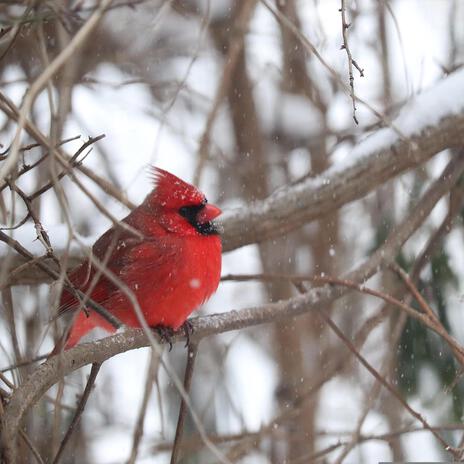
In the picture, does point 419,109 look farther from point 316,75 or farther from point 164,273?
point 316,75

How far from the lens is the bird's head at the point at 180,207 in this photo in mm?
3062

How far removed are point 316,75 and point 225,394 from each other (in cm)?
197

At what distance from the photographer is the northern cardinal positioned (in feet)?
9.78

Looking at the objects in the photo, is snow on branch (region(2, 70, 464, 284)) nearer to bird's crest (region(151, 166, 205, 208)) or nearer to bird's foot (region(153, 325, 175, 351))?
bird's crest (region(151, 166, 205, 208))

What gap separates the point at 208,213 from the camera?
3061 mm

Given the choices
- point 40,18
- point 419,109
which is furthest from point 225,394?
point 40,18

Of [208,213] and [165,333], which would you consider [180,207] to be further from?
[165,333]

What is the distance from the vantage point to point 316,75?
17.4 feet

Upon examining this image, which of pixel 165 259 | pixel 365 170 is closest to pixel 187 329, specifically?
pixel 165 259

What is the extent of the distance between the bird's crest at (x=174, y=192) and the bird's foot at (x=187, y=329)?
397mm

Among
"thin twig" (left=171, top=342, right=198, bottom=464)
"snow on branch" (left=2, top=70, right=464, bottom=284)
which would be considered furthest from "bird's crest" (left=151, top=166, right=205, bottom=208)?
"thin twig" (left=171, top=342, right=198, bottom=464)

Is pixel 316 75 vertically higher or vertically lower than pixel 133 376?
higher

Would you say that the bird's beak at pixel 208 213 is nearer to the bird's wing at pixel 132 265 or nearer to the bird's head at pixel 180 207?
the bird's head at pixel 180 207

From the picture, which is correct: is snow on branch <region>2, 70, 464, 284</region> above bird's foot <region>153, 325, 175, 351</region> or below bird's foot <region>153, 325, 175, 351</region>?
above
